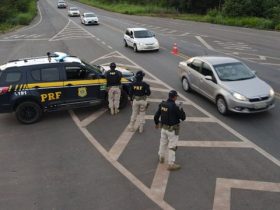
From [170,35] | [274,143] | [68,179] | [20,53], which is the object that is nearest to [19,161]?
[68,179]

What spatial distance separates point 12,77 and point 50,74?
1222 mm

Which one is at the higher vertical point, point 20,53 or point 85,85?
point 85,85

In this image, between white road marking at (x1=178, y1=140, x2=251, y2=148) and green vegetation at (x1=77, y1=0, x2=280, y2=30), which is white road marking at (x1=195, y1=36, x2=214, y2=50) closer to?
green vegetation at (x1=77, y1=0, x2=280, y2=30)

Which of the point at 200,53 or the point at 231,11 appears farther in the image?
the point at 231,11

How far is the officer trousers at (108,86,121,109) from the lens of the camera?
1328 cm

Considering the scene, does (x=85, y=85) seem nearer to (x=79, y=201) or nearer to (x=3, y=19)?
(x=79, y=201)

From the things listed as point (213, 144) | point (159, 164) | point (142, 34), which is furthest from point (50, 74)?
point (142, 34)

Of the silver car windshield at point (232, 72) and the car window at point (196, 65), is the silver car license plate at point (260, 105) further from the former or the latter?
the car window at point (196, 65)

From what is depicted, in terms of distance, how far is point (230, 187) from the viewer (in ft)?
28.1

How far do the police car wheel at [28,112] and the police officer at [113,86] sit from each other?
2.39 meters

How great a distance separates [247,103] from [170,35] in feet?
79.4

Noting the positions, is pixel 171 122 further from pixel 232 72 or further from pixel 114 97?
pixel 232 72

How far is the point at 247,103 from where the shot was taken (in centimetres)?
1230

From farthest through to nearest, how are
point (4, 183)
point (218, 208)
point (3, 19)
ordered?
point (3, 19) < point (4, 183) < point (218, 208)
